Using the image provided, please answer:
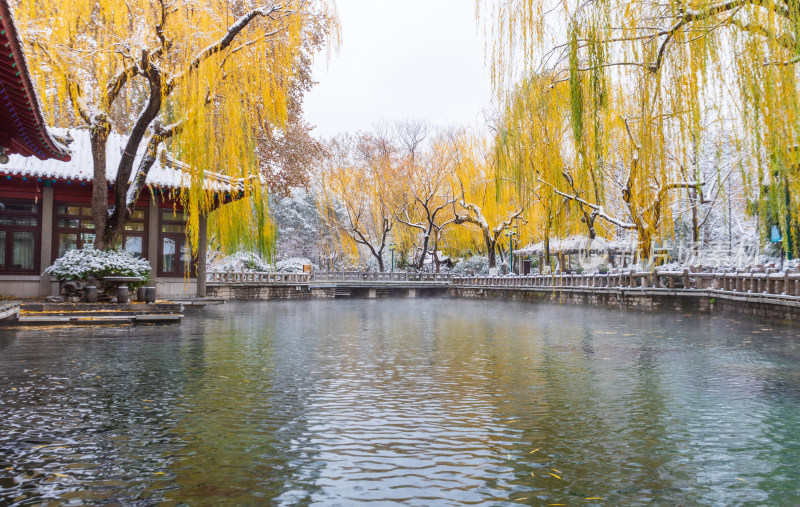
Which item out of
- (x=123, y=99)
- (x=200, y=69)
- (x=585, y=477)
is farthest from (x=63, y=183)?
(x=585, y=477)

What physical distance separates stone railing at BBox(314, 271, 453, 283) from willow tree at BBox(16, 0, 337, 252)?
26.6 metres

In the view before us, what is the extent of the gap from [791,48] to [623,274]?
69.8 ft

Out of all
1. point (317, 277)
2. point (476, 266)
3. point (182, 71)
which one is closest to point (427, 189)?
point (476, 266)

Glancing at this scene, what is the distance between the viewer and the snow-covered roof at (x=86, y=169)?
20266 mm

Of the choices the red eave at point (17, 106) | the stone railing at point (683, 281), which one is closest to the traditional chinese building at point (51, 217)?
the red eave at point (17, 106)

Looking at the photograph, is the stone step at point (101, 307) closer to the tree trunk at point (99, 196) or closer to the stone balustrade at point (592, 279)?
the tree trunk at point (99, 196)

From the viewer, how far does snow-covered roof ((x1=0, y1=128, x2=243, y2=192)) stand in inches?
798

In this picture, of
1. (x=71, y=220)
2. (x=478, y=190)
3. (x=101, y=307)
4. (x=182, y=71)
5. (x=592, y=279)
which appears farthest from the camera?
(x=478, y=190)

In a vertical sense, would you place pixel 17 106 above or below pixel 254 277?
above

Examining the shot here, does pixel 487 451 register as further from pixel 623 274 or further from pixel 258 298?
pixel 258 298

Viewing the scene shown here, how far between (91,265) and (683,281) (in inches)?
780

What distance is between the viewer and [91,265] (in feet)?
58.5

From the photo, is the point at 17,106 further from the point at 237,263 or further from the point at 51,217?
the point at 237,263

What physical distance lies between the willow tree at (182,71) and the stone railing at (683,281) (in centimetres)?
924
